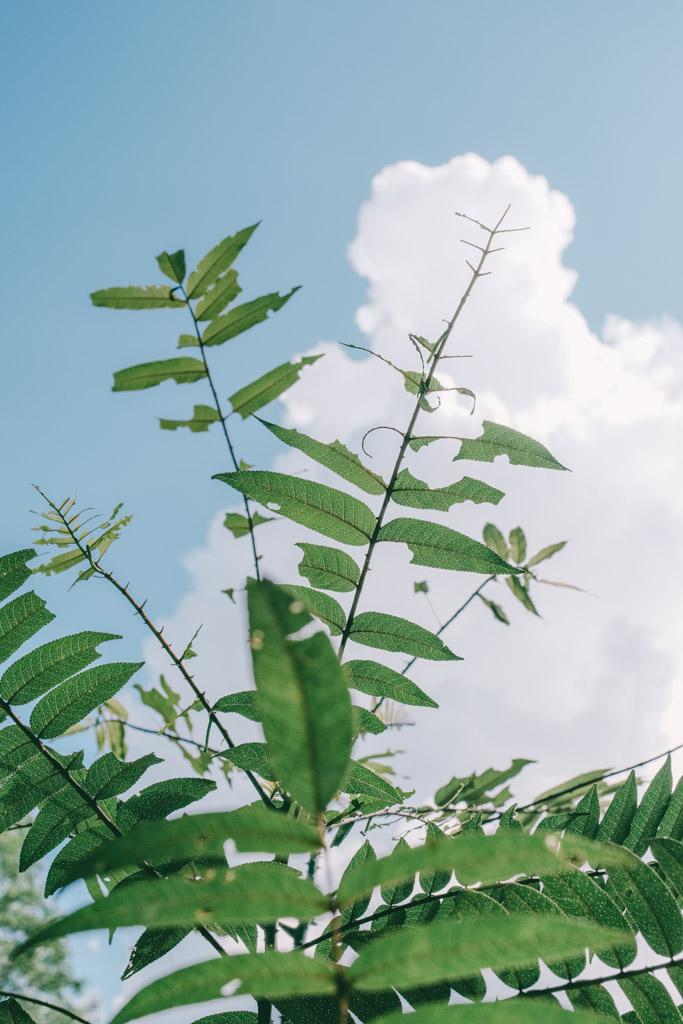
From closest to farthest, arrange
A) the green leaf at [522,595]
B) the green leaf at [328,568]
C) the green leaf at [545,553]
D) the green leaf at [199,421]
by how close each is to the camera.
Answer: the green leaf at [328,568] → the green leaf at [199,421] → the green leaf at [522,595] → the green leaf at [545,553]

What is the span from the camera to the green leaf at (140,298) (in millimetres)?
1793

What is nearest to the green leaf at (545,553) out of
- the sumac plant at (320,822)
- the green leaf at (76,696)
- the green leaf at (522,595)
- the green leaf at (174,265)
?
the green leaf at (522,595)

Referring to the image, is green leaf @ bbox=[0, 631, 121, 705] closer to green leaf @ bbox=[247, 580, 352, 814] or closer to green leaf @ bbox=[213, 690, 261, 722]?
green leaf @ bbox=[213, 690, 261, 722]

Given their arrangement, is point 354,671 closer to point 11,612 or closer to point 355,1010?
point 355,1010

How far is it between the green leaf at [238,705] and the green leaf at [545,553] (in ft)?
4.76

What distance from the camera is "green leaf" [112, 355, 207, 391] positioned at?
5.77 feet

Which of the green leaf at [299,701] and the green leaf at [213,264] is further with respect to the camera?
the green leaf at [213,264]

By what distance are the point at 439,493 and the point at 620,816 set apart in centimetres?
64

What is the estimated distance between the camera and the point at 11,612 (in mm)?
1251

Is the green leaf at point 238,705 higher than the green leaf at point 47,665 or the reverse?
the reverse

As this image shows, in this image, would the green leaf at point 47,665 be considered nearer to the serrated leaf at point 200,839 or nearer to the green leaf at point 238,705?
the green leaf at point 238,705

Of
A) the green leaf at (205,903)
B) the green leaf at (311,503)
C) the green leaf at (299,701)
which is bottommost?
the green leaf at (205,903)

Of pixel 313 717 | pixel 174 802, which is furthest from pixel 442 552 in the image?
pixel 313 717

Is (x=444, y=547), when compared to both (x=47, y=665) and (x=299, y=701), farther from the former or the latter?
(x=299, y=701)
